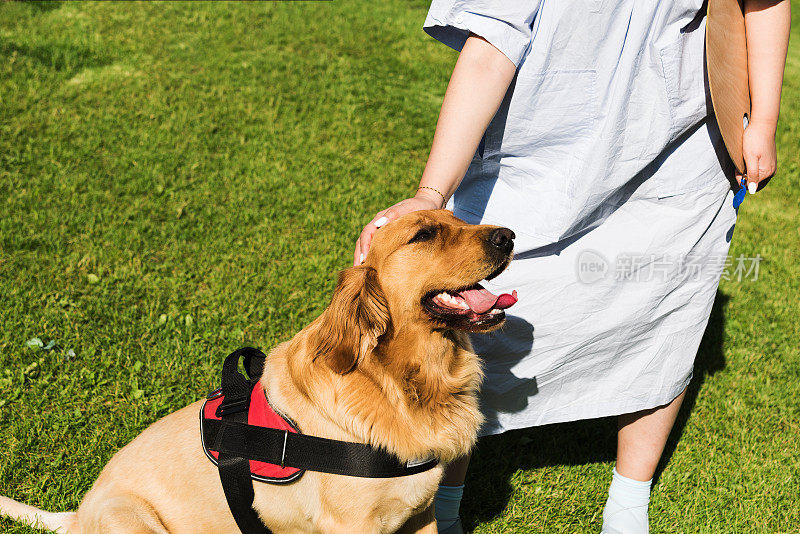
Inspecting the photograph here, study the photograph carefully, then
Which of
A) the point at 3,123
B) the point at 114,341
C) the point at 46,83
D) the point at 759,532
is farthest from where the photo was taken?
the point at 46,83

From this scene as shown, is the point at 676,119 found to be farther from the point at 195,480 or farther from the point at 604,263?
the point at 195,480

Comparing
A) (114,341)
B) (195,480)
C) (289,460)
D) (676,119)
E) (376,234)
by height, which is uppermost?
(676,119)

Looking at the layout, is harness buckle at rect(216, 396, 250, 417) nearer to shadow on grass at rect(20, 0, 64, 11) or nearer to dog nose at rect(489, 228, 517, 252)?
dog nose at rect(489, 228, 517, 252)

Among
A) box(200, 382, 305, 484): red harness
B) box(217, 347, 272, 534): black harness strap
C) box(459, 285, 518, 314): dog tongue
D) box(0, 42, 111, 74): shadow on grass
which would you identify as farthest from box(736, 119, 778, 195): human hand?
box(0, 42, 111, 74): shadow on grass

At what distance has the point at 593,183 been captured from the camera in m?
2.60

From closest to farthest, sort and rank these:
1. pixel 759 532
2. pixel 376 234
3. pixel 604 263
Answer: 1. pixel 376 234
2. pixel 604 263
3. pixel 759 532

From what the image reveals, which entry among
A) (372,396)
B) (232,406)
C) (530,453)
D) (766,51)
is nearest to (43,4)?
(232,406)

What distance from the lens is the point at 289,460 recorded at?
2.46 m

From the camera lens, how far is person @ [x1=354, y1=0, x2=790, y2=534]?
247cm

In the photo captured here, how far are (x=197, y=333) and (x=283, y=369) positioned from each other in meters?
2.02

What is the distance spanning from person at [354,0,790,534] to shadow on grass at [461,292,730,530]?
1.29ft

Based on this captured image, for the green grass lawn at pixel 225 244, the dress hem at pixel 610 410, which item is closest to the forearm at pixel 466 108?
the dress hem at pixel 610 410

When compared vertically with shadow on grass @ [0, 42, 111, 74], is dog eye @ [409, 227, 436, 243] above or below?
above

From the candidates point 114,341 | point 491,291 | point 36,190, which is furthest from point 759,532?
point 36,190
